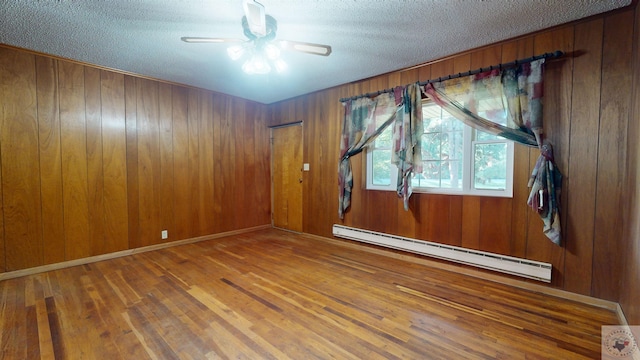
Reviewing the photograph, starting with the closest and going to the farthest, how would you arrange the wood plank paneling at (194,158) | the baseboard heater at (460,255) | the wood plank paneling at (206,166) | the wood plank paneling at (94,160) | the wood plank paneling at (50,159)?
the baseboard heater at (460,255) → the wood plank paneling at (50,159) → the wood plank paneling at (94,160) → the wood plank paneling at (194,158) → the wood plank paneling at (206,166)

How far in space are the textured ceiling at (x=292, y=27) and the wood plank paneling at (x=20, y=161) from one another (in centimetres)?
31

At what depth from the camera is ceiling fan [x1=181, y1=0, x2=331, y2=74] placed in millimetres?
1967

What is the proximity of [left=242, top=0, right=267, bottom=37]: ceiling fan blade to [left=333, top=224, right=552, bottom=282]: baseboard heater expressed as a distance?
2792mm

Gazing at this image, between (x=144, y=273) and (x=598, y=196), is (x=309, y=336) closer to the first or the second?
(x=144, y=273)

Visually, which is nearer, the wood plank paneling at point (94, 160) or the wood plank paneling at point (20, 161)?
the wood plank paneling at point (20, 161)

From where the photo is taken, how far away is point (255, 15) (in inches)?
72.7

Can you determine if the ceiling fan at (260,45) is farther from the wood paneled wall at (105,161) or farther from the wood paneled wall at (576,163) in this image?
the wood paneled wall at (105,161)

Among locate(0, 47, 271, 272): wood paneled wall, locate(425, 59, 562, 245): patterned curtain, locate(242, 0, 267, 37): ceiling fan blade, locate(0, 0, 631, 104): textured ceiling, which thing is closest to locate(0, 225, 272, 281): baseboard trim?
locate(0, 47, 271, 272): wood paneled wall

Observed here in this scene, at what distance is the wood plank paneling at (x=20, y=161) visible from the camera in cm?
269

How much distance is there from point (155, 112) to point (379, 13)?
3.34 meters

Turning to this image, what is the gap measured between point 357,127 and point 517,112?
1863mm

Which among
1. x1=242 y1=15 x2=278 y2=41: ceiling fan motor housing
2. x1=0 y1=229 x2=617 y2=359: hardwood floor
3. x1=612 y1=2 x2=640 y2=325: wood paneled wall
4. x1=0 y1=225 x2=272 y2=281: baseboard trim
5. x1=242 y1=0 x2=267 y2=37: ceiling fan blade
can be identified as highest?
x1=242 y1=15 x2=278 y2=41: ceiling fan motor housing

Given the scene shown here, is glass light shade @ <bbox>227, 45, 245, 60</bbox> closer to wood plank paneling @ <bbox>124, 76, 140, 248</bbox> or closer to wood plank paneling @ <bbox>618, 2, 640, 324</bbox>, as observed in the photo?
wood plank paneling @ <bbox>124, 76, 140, 248</bbox>

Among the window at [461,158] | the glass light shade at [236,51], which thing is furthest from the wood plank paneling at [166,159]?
the window at [461,158]
